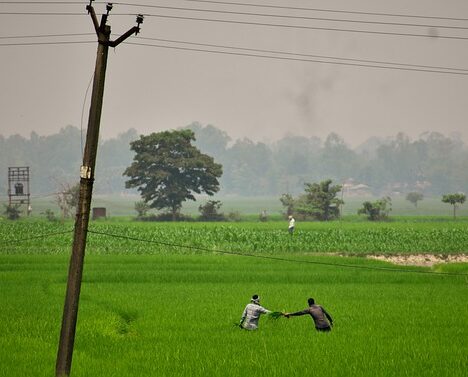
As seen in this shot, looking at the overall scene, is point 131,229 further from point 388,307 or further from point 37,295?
point 388,307

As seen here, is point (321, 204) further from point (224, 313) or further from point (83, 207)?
point (83, 207)

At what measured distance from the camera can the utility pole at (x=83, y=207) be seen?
1306 cm

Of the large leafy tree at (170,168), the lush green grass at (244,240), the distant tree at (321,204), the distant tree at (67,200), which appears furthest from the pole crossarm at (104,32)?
the large leafy tree at (170,168)

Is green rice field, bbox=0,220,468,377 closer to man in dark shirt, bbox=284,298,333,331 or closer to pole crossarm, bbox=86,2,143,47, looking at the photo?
man in dark shirt, bbox=284,298,333,331

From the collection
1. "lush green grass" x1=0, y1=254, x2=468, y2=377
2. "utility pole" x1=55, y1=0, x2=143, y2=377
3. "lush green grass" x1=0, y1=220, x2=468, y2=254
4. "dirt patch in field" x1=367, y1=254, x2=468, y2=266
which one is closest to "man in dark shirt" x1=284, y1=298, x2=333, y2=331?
"lush green grass" x1=0, y1=254, x2=468, y2=377

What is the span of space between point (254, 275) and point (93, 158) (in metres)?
18.8

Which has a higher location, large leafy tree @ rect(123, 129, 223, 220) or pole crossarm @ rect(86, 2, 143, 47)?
large leafy tree @ rect(123, 129, 223, 220)

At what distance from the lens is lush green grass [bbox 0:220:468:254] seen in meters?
44.0

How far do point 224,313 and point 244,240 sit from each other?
28045 millimetres

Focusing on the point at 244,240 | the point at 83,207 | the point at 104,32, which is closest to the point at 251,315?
the point at 83,207

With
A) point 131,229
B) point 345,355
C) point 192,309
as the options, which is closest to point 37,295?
point 192,309

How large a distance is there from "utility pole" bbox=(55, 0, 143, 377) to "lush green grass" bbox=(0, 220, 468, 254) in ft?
89.6

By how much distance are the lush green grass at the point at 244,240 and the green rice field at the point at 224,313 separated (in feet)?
1.45

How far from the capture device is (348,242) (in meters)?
48.6
